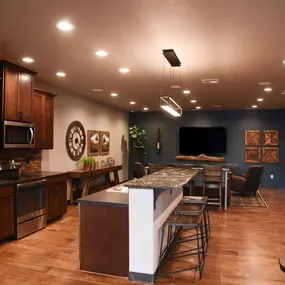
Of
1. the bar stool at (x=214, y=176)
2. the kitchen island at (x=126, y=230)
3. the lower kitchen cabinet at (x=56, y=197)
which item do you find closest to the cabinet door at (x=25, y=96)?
the lower kitchen cabinet at (x=56, y=197)

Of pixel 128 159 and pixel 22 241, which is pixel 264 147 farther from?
pixel 22 241

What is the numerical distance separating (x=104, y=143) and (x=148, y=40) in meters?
5.60

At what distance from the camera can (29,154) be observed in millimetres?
5480

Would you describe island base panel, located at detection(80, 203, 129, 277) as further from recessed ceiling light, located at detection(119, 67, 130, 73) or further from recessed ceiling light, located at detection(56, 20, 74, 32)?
recessed ceiling light, located at detection(119, 67, 130, 73)

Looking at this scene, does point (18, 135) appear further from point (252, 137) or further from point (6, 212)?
point (252, 137)

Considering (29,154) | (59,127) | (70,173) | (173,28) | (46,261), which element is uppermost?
(173,28)

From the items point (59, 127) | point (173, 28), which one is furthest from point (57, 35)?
point (59, 127)

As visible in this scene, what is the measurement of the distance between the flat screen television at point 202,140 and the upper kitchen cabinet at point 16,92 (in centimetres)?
631

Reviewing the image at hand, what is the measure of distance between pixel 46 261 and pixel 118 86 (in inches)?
144

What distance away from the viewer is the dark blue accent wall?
9664 millimetres

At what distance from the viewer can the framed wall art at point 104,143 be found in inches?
334

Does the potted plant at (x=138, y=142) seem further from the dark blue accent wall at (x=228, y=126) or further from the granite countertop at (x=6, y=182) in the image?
the granite countertop at (x=6, y=182)

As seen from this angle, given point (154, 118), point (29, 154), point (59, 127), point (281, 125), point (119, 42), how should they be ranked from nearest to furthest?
1. point (119, 42)
2. point (29, 154)
3. point (59, 127)
4. point (281, 125)
5. point (154, 118)

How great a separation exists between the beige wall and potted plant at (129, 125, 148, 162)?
421 mm
